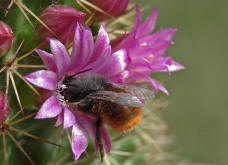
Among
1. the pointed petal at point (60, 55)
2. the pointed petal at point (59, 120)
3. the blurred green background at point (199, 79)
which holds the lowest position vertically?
the blurred green background at point (199, 79)

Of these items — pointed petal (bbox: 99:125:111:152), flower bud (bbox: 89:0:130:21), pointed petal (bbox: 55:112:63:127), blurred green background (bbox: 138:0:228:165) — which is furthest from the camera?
blurred green background (bbox: 138:0:228:165)

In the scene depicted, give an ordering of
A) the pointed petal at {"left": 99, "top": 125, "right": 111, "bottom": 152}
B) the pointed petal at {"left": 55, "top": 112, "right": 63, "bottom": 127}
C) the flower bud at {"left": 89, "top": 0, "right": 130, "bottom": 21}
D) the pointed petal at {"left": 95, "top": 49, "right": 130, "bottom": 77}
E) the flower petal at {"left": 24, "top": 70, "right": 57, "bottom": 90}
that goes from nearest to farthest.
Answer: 1. the flower petal at {"left": 24, "top": 70, "right": 57, "bottom": 90}
2. the pointed petal at {"left": 55, "top": 112, "right": 63, "bottom": 127}
3. the pointed petal at {"left": 95, "top": 49, "right": 130, "bottom": 77}
4. the pointed petal at {"left": 99, "top": 125, "right": 111, "bottom": 152}
5. the flower bud at {"left": 89, "top": 0, "right": 130, "bottom": 21}

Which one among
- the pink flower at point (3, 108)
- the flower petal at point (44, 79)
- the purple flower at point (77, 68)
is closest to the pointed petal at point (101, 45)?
the purple flower at point (77, 68)

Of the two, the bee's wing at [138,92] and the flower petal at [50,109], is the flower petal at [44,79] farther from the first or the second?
the bee's wing at [138,92]

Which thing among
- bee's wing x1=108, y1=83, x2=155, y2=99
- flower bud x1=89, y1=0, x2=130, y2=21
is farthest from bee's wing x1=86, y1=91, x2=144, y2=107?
flower bud x1=89, y1=0, x2=130, y2=21

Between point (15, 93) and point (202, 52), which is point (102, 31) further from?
point (202, 52)

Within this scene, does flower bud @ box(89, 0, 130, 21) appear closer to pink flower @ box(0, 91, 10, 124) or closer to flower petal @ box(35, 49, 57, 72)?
flower petal @ box(35, 49, 57, 72)

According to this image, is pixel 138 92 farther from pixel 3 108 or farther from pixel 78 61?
pixel 3 108
